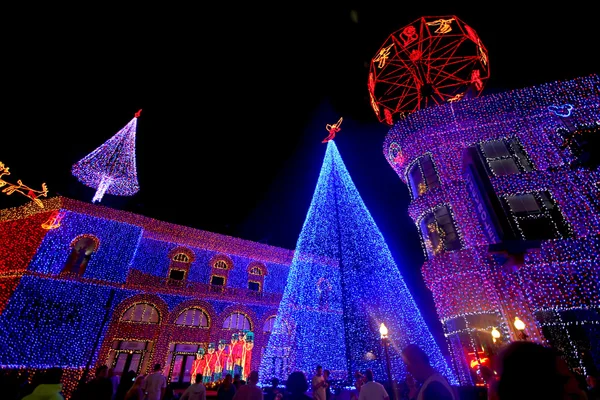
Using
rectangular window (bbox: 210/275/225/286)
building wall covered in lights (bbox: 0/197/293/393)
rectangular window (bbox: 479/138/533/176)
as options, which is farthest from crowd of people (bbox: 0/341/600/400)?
rectangular window (bbox: 210/275/225/286)

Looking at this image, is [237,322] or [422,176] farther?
[237,322]

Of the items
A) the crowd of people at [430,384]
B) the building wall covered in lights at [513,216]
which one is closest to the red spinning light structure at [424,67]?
the building wall covered in lights at [513,216]

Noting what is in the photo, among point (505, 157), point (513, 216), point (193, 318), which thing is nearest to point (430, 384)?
point (513, 216)

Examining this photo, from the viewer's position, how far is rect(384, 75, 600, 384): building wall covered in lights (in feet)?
37.1

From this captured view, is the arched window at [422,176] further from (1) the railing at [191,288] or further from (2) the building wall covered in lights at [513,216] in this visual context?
(1) the railing at [191,288]

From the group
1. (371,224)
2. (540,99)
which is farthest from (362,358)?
(540,99)

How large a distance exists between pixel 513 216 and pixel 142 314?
2122 cm

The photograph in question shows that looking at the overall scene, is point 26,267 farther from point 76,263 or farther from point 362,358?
point 362,358

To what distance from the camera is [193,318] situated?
760 inches

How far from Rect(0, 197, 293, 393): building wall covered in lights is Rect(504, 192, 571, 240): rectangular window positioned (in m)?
16.0

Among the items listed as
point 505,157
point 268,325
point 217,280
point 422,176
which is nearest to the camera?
point 505,157

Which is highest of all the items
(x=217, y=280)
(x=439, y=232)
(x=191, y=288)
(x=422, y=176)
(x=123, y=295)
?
(x=422, y=176)

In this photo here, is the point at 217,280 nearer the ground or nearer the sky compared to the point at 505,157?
nearer the ground

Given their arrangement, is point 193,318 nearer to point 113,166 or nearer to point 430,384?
point 113,166
